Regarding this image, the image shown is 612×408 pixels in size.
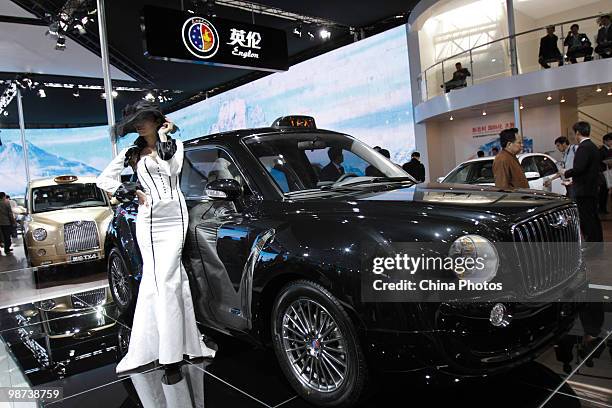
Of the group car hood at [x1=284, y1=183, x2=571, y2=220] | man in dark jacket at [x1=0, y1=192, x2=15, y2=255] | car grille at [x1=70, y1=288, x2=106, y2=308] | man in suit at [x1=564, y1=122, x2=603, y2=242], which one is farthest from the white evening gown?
man in dark jacket at [x1=0, y1=192, x2=15, y2=255]

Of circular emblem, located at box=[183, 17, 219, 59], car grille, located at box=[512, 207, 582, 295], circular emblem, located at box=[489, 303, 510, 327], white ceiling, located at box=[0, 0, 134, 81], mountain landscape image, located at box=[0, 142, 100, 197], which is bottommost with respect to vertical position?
circular emblem, located at box=[489, 303, 510, 327]

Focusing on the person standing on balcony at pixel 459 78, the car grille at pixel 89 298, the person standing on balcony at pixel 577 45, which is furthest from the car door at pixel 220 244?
the person standing on balcony at pixel 459 78

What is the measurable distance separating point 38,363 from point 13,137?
24839mm

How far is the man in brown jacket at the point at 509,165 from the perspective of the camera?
5.02 metres

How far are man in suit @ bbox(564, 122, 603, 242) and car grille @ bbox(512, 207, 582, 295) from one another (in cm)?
335

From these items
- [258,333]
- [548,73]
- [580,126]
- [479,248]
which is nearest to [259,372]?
[258,333]

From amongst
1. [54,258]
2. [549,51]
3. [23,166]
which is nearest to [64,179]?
[54,258]

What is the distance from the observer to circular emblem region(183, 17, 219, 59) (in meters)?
7.81

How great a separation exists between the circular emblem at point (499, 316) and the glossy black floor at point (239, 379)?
0.29m

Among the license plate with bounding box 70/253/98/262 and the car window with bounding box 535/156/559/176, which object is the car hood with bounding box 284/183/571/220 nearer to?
the license plate with bounding box 70/253/98/262

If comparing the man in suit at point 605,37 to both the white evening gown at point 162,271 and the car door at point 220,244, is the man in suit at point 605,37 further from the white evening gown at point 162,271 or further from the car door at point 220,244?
the white evening gown at point 162,271

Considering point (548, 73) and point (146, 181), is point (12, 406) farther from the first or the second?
point (548, 73)

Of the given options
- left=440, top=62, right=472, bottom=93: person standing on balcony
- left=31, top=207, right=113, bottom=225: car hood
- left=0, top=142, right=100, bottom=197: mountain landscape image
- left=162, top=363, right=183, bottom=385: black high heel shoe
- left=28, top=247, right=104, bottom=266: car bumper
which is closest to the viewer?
left=162, top=363, right=183, bottom=385: black high heel shoe

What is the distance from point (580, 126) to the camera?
18.7 ft
